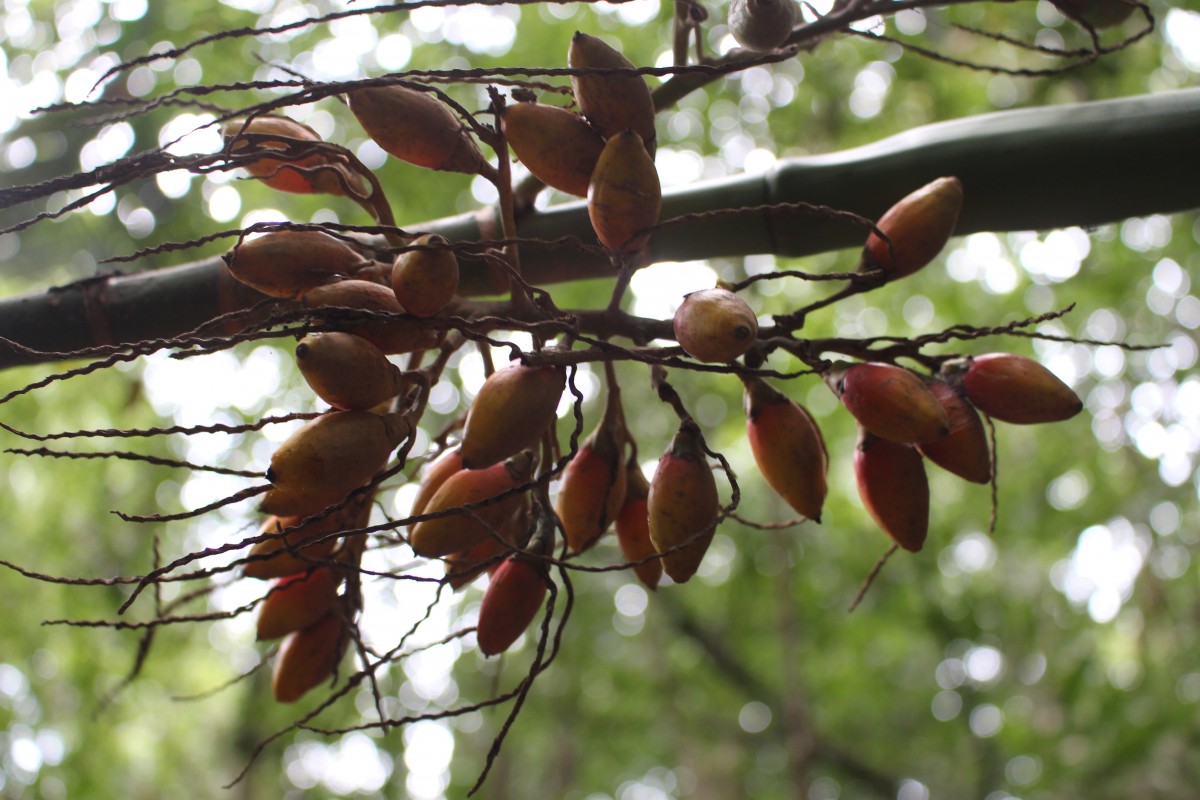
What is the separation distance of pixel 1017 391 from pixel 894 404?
0.16 meters

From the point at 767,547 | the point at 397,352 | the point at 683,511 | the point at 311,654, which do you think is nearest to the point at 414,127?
the point at 397,352

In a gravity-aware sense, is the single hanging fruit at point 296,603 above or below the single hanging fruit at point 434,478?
below

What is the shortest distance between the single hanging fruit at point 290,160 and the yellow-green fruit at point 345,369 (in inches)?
10.9

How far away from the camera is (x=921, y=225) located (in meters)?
1.06

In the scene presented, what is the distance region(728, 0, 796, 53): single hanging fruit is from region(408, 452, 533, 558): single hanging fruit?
539mm

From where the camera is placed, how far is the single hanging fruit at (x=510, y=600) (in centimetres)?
104

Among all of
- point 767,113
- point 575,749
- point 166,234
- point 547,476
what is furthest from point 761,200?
point 575,749

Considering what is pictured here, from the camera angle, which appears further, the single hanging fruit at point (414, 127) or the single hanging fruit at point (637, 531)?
the single hanging fruit at point (637, 531)

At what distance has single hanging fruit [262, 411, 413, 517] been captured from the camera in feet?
2.91

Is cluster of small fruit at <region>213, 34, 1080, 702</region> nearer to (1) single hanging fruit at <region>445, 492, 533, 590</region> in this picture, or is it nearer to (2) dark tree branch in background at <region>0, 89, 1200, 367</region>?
(1) single hanging fruit at <region>445, 492, 533, 590</region>

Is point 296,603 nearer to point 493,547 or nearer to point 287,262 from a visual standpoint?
point 493,547

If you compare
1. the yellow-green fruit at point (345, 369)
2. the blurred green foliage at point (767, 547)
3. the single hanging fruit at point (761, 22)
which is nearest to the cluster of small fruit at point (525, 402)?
the yellow-green fruit at point (345, 369)

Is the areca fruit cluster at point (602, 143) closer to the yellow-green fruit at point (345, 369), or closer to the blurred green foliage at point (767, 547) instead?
the yellow-green fruit at point (345, 369)

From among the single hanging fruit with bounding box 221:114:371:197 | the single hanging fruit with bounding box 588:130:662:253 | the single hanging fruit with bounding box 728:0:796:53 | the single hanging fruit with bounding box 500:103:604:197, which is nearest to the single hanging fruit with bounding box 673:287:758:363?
the single hanging fruit with bounding box 588:130:662:253
